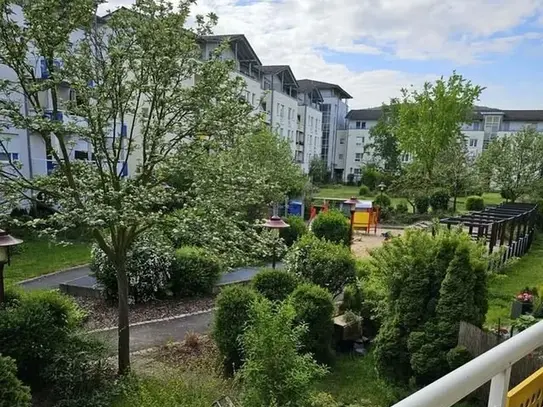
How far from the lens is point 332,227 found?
15047mm

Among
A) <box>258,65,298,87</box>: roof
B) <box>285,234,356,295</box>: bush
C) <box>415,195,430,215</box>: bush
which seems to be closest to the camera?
<box>285,234,356,295</box>: bush

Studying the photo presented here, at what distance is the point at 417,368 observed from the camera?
5.27 meters

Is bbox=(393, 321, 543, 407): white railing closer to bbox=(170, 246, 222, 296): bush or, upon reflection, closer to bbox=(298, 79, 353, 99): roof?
bbox=(170, 246, 222, 296): bush

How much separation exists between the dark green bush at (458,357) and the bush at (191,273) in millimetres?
6190

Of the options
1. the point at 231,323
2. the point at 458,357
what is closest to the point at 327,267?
the point at 231,323

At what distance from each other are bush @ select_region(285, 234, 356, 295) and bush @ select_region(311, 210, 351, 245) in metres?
6.07

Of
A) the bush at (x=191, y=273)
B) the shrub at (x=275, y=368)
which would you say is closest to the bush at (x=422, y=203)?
the bush at (x=191, y=273)

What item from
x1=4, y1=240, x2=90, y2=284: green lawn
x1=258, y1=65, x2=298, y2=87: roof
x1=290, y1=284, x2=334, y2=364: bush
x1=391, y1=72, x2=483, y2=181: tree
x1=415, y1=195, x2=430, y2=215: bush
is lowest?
x1=4, y1=240, x2=90, y2=284: green lawn

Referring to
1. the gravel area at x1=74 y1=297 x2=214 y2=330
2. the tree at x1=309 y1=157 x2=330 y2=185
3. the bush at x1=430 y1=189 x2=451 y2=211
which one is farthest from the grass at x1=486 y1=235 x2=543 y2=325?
the tree at x1=309 y1=157 x2=330 y2=185

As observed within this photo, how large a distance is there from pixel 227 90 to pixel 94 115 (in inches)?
70.9

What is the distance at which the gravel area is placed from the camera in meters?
8.91

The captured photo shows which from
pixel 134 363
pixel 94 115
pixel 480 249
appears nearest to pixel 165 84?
pixel 94 115

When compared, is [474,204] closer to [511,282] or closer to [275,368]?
[511,282]

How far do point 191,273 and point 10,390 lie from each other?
19.9ft
